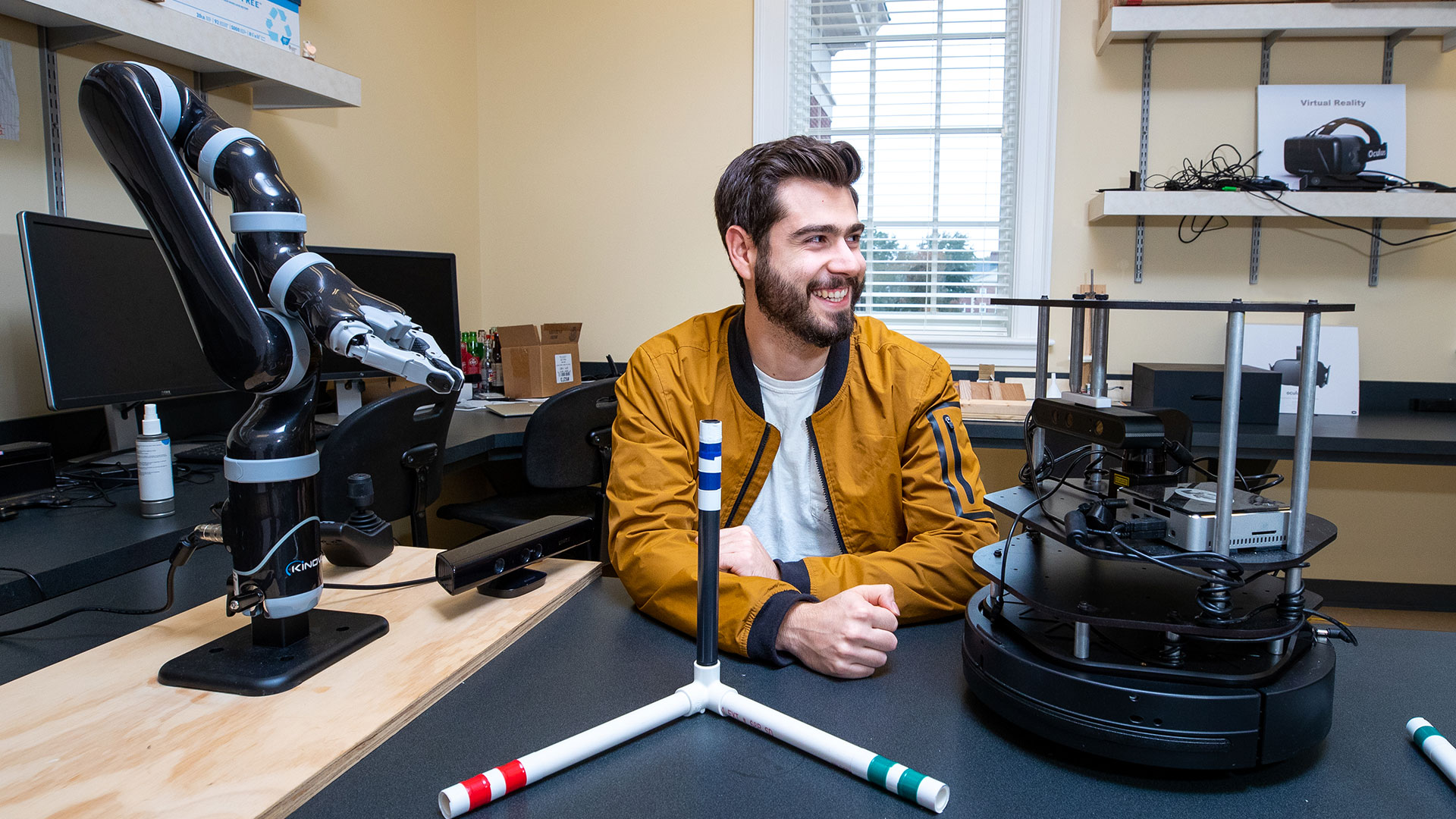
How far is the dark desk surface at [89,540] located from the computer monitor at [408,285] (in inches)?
32.2

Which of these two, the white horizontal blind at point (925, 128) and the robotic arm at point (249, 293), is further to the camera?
the white horizontal blind at point (925, 128)

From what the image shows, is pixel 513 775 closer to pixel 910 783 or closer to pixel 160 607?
pixel 910 783

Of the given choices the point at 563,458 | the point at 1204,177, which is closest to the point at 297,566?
the point at 563,458

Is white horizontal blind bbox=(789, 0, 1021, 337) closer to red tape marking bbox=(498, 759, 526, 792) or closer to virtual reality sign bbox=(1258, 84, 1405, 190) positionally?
virtual reality sign bbox=(1258, 84, 1405, 190)

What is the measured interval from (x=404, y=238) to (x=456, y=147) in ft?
1.72

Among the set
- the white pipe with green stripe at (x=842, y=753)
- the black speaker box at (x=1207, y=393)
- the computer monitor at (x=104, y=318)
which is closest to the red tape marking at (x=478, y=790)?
the white pipe with green stripe at (x=842, y=753)

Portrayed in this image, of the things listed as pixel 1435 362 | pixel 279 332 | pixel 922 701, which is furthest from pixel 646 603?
pixel 1435 362

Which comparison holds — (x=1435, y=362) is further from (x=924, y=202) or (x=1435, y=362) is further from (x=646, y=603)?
(x=646, y=603)

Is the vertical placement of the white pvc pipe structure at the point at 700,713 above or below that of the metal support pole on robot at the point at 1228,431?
below

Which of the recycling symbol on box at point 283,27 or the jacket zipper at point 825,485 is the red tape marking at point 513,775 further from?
the recycling symbol on box at point 283,27

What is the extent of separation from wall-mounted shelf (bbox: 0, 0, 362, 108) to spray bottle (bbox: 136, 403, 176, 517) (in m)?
0.79

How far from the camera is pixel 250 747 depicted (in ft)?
2.32

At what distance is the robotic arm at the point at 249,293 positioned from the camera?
2.45 feet

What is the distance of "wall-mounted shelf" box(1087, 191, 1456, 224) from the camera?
2.67m
